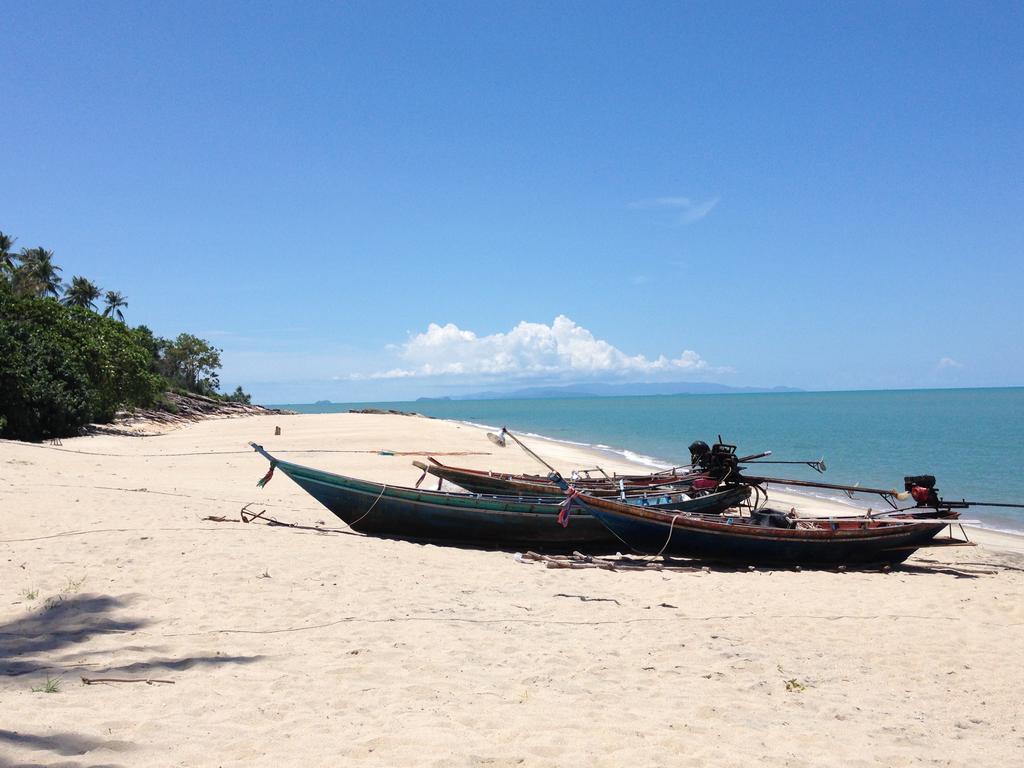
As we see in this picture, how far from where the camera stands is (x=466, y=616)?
6.88 m

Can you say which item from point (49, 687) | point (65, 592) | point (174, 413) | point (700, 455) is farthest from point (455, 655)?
point (174, 413)

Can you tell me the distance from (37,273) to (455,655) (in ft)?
215

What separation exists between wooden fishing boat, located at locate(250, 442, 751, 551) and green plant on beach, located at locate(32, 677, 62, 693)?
646cm

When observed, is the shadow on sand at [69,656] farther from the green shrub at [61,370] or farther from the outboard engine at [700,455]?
the green shrub at [61,370]

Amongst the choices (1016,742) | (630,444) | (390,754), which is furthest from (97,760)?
(630,444)

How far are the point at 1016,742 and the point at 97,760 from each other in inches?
238

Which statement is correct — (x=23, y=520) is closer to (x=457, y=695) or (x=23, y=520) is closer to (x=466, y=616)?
(x=466, y=616)

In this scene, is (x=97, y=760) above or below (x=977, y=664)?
above

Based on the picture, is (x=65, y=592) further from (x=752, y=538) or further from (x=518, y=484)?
(x=752, y=538)

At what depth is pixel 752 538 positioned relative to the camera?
10.5m

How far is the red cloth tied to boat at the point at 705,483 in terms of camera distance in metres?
13.4

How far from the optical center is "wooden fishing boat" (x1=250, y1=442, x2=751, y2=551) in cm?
1102

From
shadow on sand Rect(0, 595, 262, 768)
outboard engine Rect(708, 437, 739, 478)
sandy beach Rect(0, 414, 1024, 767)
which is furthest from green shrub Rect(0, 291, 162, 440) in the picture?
outboard engine Rect(708, 437, 739, 478)

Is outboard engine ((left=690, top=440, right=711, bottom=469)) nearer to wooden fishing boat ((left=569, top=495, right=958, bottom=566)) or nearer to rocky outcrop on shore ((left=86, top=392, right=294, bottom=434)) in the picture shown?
wooden fishing boat ((left=569, top=495, right=958, bottom=566))
